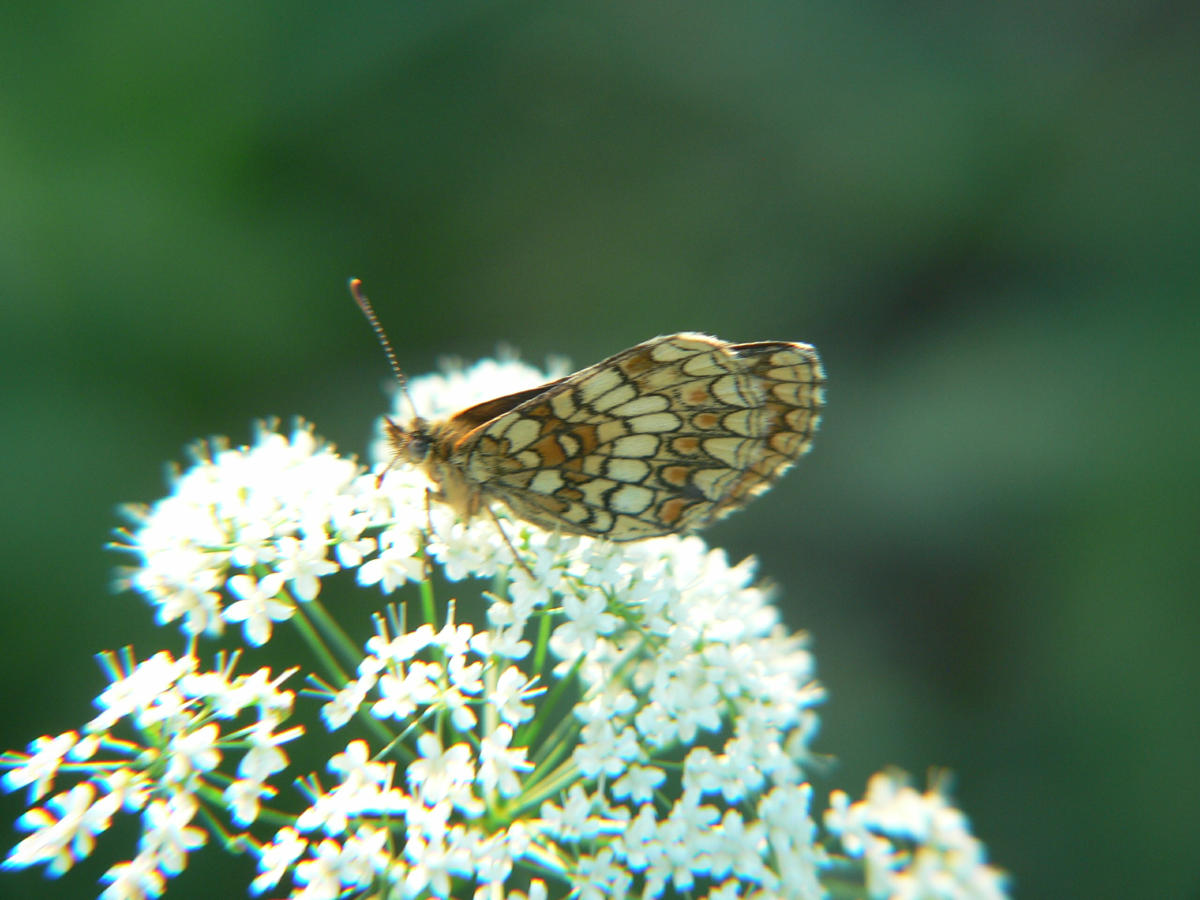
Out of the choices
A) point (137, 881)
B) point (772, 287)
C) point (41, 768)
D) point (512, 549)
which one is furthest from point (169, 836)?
point (772, 287)

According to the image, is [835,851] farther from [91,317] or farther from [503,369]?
[91,317]

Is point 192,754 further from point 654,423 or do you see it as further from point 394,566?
point 654,423

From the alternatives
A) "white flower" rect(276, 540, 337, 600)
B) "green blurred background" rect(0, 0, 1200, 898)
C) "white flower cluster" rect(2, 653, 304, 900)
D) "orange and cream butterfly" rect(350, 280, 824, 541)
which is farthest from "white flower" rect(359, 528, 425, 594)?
"green blurred background" rect(0, 0, 1200, 898)

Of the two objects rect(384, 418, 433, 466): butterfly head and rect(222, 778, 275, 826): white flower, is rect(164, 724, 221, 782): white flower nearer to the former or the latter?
rect(222, 778, 275, 826): white flower

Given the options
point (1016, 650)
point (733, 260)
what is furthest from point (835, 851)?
point (733, 260)

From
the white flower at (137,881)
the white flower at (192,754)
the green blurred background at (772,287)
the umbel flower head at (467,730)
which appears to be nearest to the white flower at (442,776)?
the umbel flower head at (467,730)

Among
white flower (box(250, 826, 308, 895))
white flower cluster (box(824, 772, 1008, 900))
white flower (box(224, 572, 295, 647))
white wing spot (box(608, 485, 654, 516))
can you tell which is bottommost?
white flower cluster (box(824, 772, 1008, 900))

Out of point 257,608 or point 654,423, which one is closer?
point 257,608
